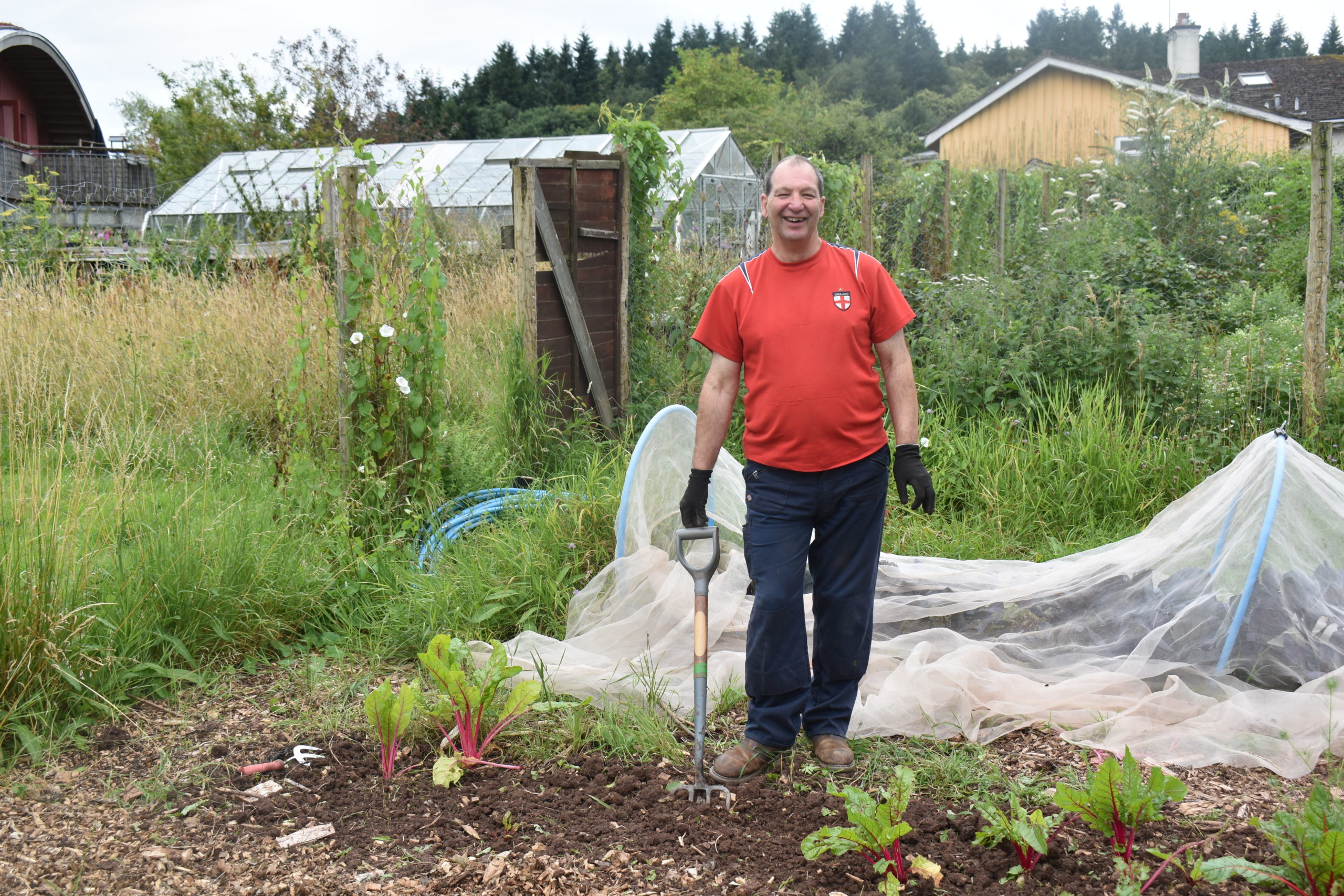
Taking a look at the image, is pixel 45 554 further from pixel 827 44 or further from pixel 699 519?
pixel 827 44

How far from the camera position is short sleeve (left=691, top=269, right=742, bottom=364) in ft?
10.3

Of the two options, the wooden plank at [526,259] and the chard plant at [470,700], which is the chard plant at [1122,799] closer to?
the chard plant at [470,700]

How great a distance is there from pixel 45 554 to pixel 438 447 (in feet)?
7.30

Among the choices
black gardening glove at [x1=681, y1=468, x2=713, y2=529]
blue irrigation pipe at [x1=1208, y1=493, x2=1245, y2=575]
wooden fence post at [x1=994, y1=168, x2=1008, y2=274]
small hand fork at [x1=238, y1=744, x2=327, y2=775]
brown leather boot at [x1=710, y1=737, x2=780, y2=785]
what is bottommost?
small hand fork at [x1=238, y1=744, x2=327, y2=775]

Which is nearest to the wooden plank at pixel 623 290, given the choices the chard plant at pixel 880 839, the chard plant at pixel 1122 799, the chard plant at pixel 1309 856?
the chard plant at pixel 880 839

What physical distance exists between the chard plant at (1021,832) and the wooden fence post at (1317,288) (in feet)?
11.5

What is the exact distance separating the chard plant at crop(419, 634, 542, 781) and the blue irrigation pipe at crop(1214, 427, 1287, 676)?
2290 mm

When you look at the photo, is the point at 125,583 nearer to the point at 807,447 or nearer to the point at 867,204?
the point at 807,447

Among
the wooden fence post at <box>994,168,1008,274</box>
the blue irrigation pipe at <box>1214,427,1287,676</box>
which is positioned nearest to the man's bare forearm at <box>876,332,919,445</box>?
the blue irrigation pipe at <box>1214,427,1287,676</box>

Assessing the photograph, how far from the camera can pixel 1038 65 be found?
27.0 metres

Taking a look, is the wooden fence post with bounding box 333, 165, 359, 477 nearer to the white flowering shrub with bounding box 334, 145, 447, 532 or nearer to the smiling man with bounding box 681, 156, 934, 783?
the white flowering shrub with bounding box 334, 145, 447, 532

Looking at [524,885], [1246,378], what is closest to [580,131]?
[1246,378]

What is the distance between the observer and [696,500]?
10.6 feet

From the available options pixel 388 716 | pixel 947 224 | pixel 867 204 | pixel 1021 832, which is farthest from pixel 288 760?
pixel 947 224
